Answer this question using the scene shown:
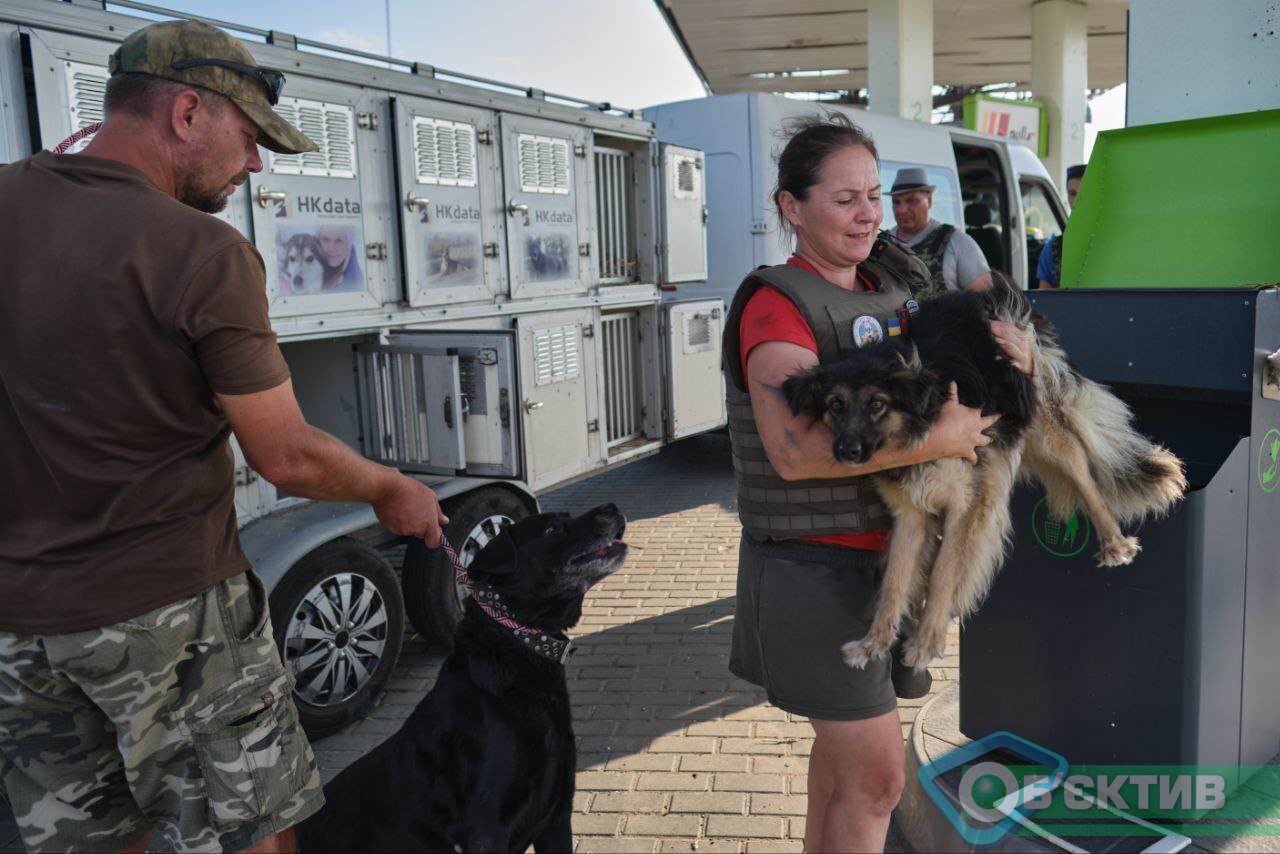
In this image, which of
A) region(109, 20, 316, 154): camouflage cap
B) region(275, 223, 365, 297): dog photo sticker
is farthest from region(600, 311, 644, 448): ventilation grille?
region(109, 20, 316, 154): camouflage cap

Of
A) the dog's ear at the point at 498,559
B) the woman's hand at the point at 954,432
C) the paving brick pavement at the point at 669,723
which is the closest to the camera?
the woman's hand at the point at 954,432

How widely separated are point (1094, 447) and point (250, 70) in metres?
2.39

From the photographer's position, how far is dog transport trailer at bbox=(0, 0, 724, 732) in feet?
13.3

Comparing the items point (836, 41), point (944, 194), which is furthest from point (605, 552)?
point (836, 41)

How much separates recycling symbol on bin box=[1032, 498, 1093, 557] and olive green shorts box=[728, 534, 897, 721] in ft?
3.39

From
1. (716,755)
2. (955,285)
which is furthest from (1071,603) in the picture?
(955,285)

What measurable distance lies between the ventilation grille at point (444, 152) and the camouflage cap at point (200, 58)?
279 centimetres

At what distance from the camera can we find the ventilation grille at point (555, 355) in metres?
5.50

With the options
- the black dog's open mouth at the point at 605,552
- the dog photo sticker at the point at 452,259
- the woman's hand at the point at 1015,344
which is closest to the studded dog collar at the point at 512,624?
the black dog's open mouth at the point at 605,552

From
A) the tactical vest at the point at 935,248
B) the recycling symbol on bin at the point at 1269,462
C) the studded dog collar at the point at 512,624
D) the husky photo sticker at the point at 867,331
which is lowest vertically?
the studded dog collar at the point at 512,624

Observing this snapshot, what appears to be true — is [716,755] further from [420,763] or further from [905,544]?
[905,544]

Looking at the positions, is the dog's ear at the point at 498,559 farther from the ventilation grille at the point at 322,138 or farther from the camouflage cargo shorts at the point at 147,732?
the ventilation grille at the point at 322,138

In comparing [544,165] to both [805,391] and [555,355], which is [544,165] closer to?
[555,355]

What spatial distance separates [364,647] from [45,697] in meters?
2.44
